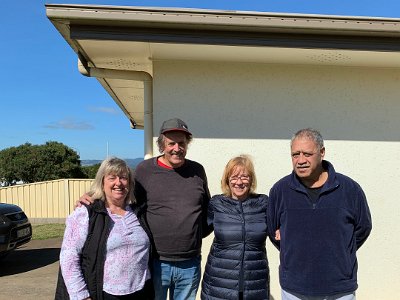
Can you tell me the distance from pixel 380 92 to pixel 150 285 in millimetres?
3109

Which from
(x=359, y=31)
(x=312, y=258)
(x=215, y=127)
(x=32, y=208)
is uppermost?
(x=359, y=31)

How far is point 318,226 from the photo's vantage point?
8.19 ft

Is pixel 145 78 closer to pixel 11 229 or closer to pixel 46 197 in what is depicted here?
pixel 11 229

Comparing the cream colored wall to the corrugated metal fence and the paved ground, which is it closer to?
the paved ground

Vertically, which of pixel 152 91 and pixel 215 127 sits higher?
pixel 152 91

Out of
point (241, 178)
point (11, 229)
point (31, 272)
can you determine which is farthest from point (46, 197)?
point (241, 178)

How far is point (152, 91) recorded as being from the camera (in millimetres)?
4336

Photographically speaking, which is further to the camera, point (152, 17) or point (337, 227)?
point (152, 17)

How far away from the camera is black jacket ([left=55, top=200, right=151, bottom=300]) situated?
8.00ft

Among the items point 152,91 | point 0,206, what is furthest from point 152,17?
point 0,206

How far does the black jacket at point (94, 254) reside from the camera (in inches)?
Result: 96.0

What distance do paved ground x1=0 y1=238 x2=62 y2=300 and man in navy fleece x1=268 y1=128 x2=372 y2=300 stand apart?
452cm

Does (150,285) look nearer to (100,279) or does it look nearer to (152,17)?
(100,279)

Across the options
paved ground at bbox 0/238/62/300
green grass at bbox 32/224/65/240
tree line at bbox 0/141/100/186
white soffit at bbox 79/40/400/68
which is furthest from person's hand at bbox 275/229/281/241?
tree line at bbox 0/141/100/186
